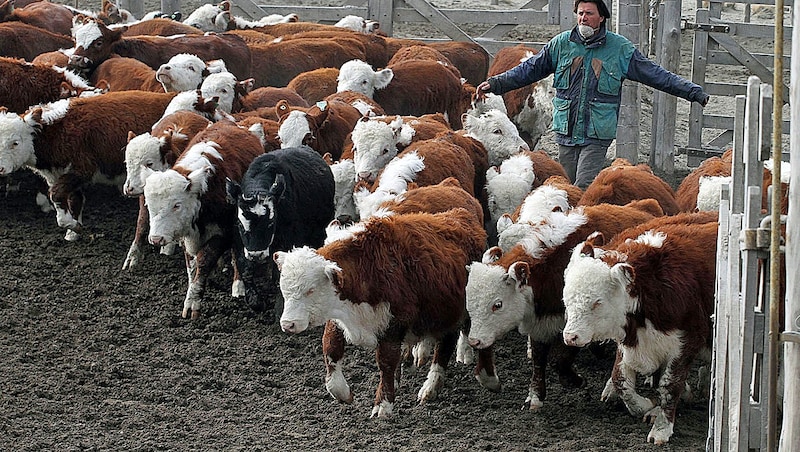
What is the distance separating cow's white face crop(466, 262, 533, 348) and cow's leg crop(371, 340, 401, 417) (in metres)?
0.48

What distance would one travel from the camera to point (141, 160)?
30.8 feet

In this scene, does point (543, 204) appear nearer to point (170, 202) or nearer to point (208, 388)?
point (208, 388)

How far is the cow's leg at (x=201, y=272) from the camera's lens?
8.67 m

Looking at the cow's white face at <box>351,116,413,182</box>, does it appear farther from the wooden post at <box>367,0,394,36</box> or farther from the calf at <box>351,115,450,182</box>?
the wooden post at <box>367,0,394,36</box>

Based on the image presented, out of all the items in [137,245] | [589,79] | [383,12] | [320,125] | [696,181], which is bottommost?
[137,245]

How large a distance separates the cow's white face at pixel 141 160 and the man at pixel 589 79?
2.78m

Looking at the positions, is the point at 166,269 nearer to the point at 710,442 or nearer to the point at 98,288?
the point at 98,288

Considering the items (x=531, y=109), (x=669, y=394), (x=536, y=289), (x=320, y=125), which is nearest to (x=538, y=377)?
(x=536, y=289)

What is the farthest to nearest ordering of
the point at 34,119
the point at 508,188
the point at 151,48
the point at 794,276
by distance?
the point at 151,48 → the point at 34,119 → the point at 508,188 → the point at 794,276

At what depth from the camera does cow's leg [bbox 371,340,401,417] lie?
22.3ft

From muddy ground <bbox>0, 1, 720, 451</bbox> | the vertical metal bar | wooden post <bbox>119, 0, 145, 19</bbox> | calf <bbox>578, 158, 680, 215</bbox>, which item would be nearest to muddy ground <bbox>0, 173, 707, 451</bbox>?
muddy ground <bbox>0, 1, 720, 451</bbox>

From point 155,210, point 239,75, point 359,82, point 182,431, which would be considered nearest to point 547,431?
point 182,431

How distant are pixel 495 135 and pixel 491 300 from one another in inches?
150

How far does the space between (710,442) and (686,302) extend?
→ 3.66ft
